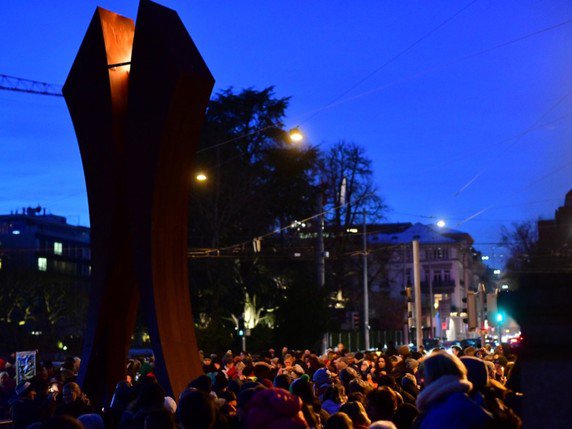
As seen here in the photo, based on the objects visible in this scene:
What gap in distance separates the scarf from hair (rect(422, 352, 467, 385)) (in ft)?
0.12

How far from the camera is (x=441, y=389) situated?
17.0ft

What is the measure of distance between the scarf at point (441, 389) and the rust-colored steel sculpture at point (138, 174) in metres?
8.69

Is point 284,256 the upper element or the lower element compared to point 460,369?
upper

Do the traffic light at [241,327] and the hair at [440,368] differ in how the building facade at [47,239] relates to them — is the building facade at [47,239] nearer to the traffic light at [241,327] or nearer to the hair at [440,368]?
the traffic light at [241,327]

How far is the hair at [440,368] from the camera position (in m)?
5.28

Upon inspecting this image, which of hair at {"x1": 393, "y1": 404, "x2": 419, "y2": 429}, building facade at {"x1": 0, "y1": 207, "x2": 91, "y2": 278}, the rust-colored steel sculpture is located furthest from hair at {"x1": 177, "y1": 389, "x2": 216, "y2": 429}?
building facade at {"x1": 0, "y1": 207, "x2": 91, "y2": 278}

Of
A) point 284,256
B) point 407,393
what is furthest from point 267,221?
point 407,393

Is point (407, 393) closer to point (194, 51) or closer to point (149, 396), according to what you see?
point (149, 396)

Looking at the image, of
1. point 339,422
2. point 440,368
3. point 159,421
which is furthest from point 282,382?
point 440,368

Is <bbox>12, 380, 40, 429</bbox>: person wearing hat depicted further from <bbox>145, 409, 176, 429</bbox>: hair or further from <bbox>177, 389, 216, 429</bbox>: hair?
<bbox>145, 409, 176, 429</bbox>: hair

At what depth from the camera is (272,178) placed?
4809cm

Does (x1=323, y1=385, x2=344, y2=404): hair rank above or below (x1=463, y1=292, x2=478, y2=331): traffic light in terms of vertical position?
below

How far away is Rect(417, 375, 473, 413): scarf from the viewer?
17.0 ft

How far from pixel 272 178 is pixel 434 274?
71.3m
